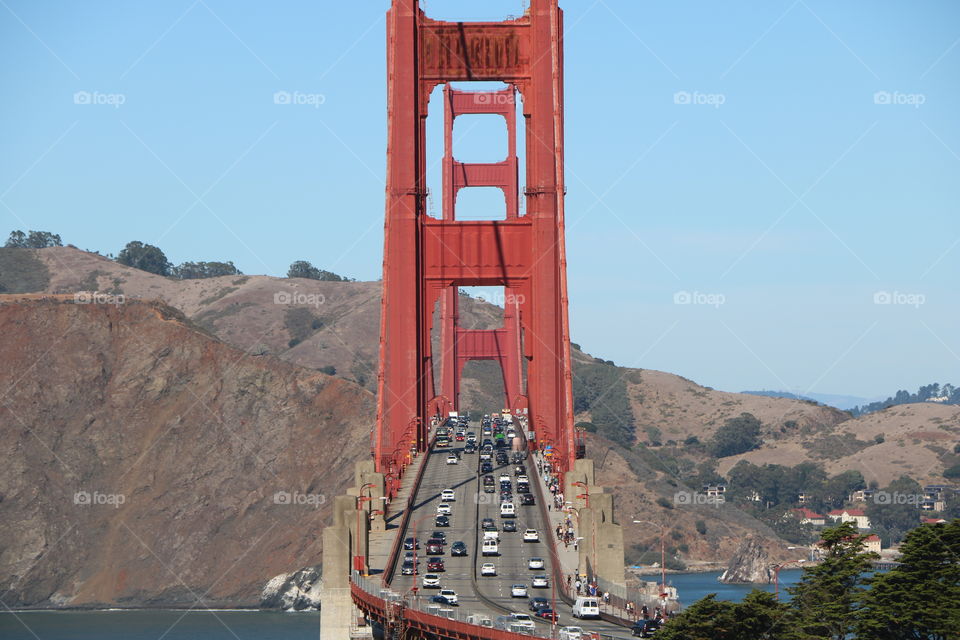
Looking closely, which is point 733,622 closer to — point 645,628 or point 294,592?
point 645,628

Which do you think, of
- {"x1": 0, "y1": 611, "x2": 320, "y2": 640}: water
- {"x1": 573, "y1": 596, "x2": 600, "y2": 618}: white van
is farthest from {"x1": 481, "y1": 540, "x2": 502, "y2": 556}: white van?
{"x1": 0, "y1": 611, "x2": 320, "y2": 640}: water

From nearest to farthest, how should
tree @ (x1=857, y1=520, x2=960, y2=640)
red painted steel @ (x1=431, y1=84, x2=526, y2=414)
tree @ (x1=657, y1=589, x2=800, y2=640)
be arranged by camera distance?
tree @ (x1=657, y1=589, x2=800, y2=640)
tree @ (x1=857, y1=520, x2=960, y2=640)
red painted steel @ (x1=431, y1=84, x2=526, y2=414)

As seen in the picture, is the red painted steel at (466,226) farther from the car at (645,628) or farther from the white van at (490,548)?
the car at (645,628)

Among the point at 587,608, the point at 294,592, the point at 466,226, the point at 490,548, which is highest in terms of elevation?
the point at 466,226

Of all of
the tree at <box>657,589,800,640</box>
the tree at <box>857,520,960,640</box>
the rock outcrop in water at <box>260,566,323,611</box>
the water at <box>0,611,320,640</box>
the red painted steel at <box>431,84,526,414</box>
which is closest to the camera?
the tree at <box>657,589,800,640</box>

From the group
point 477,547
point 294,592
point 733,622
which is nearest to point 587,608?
point 733,622

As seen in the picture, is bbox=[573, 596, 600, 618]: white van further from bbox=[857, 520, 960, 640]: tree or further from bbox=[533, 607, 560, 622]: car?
bbox=[857, 520, 960, 640]: tree
